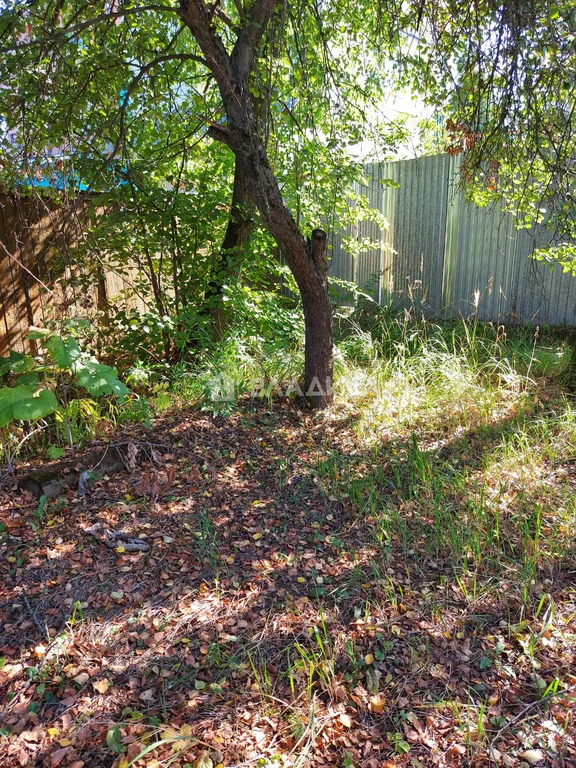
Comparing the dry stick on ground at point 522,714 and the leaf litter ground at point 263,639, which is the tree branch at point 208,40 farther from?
the dry stick on ground at point 522,714

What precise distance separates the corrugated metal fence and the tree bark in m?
2.03

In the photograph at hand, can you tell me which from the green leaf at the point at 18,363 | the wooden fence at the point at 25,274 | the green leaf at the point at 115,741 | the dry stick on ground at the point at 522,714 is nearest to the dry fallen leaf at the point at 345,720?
the dry stick on ground at the point at 522,714

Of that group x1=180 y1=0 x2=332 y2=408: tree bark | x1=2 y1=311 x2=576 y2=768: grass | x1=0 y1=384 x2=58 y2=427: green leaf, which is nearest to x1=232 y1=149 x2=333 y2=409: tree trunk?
x1=180 y1=0 x2=332 y2=408: tree bark

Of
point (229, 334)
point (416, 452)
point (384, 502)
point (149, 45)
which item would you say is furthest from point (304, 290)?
point (149, 45)

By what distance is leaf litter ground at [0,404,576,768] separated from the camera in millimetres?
1612

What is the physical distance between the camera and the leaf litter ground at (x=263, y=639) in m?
1.61

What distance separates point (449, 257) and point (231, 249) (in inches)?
138

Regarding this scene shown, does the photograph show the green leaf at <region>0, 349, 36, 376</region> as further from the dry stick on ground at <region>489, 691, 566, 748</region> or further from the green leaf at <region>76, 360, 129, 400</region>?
the dry stick on ground at <region>489, 691, 566, 748</region>

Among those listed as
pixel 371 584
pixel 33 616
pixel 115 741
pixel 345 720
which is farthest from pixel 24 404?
pixel 345 720

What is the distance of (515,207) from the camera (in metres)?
4.01

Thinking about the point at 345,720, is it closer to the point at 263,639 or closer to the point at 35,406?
the point at 263,639

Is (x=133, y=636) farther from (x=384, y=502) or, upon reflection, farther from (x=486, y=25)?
(x=486, y=25)

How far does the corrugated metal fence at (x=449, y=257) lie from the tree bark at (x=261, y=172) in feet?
6.65

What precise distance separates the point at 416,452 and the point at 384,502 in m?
0.45
